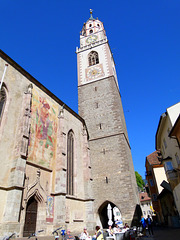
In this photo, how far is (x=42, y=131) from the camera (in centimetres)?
1350

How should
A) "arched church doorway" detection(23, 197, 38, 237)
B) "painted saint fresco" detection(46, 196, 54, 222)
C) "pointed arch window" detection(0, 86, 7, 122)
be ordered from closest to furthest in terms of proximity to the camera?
"arched church doorway" detection(23, 197, 38, 237) → "pointed arch window" detection(0, 86, 7, 122) → "painted saint fresco" detection(46, 196, 54, 222)

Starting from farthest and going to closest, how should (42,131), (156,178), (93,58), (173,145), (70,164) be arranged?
(93,58) < (156,178) < (70,164) < (173,145) < (42,131)

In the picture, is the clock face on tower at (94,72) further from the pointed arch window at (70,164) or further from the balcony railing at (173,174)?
the balcony railing at (173,174)

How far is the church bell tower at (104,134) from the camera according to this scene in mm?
16594

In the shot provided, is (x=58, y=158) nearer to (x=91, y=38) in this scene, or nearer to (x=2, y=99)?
(x=2, y=99)

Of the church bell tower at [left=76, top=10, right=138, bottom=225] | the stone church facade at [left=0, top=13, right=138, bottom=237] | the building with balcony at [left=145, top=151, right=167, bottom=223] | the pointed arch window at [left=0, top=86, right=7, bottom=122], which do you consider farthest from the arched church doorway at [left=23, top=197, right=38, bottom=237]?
the building with balcony at [left=145, top=151, right=167, bottom=223]

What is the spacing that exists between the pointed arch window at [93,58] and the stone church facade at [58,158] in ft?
12.7

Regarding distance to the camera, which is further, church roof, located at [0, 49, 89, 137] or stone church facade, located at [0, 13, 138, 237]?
church roof, located at [0, 49, 89, 137]

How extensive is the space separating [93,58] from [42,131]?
17365 mm

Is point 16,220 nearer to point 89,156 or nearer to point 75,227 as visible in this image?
point 75,227

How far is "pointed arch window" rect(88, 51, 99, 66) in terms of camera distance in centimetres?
2683

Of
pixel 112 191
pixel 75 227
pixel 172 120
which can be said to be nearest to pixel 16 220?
pixel 75 227

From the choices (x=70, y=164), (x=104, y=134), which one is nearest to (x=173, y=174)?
(x=104, y=134)

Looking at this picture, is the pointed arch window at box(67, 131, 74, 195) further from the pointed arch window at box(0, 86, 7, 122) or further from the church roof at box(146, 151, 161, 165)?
the church roof at box(146, 151, 161, 165)
